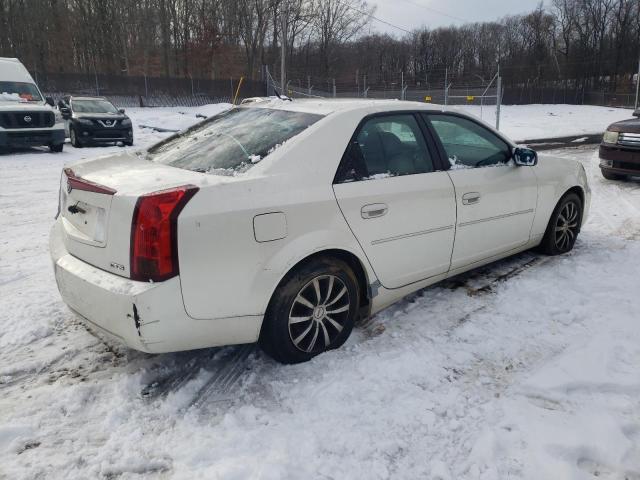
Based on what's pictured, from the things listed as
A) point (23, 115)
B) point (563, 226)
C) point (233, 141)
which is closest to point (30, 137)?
point (23, 115)

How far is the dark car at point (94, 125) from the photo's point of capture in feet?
49.5

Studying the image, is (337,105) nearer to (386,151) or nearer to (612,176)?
(386,151)

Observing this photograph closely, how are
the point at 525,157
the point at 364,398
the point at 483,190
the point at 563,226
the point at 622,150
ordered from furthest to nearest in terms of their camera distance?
the point at 622,150
the point at 563,226
the point at 525,157
the point at 483,190
the point at 364,398

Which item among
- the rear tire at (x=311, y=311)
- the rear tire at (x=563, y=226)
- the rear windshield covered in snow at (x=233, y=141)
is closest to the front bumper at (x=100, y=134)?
the rear windshield covered in snow at (x=233, y=141)

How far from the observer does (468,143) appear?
4.25 metres

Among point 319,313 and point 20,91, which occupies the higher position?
point 20,91

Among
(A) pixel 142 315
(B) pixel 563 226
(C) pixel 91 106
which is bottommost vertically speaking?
(B) pixel 563 226

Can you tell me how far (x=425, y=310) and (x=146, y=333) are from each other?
221cm

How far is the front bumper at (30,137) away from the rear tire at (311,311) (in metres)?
12.6

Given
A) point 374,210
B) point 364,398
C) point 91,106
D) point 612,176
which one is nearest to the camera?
point 364,398

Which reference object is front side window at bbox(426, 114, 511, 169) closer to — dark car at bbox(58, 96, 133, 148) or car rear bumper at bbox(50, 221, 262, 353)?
car rear bumper at bbox(50, 221, 262, 353)

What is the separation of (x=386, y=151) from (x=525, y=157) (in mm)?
1563

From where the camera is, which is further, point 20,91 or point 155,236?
point 20,91

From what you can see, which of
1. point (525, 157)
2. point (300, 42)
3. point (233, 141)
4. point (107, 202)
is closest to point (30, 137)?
point (233, 141)
